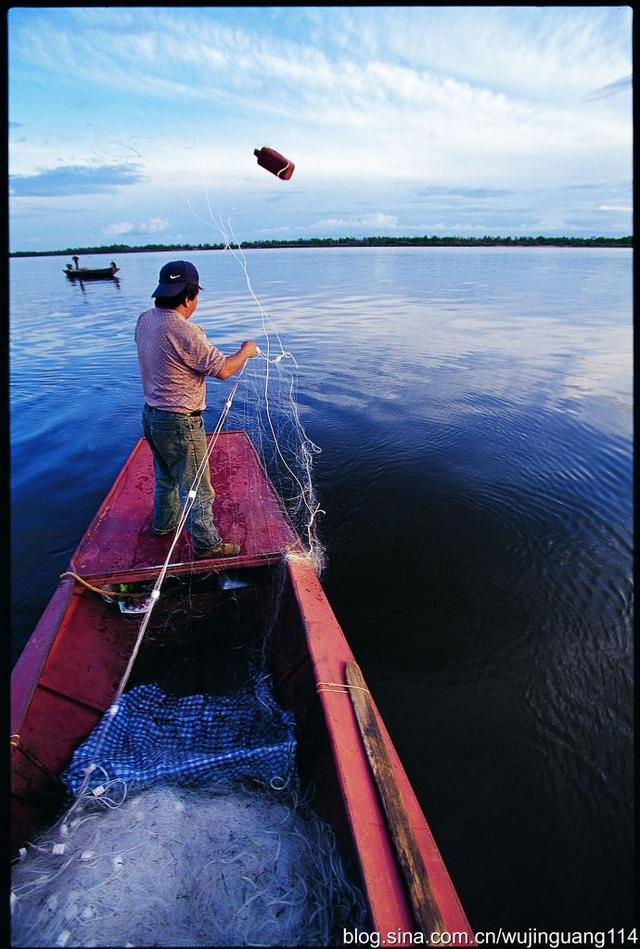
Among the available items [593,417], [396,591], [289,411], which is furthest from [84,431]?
[593,417]

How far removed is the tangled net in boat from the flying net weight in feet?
15.9

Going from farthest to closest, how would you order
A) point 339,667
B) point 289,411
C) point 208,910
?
point 289,411
point 339,667
point 208,910

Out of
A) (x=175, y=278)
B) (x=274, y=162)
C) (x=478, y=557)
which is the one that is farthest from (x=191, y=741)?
(x=274, y=162)

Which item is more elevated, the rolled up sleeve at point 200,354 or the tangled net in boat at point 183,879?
the rolled up sleeve at point 200,354

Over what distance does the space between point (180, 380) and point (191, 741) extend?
8.64ft

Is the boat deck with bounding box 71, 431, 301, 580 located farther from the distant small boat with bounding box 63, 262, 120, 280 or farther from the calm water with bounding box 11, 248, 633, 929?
the distant small boat with bounding box 63, 262, 120, 280

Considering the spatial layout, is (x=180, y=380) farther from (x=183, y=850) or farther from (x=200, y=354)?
(x=183, y=850)

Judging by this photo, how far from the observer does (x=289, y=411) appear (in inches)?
419

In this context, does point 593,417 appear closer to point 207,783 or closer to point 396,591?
point 396,591

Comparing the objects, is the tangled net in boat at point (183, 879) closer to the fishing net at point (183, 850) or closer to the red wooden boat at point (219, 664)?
the fishing net at point (183, 850)

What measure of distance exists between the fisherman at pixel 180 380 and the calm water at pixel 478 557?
6.97ft

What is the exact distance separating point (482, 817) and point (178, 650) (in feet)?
9.39

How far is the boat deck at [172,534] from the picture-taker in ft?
13.3

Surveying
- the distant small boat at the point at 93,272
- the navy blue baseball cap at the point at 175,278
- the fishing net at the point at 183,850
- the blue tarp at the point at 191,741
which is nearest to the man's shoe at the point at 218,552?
the blue tarp at the point at 191,741
